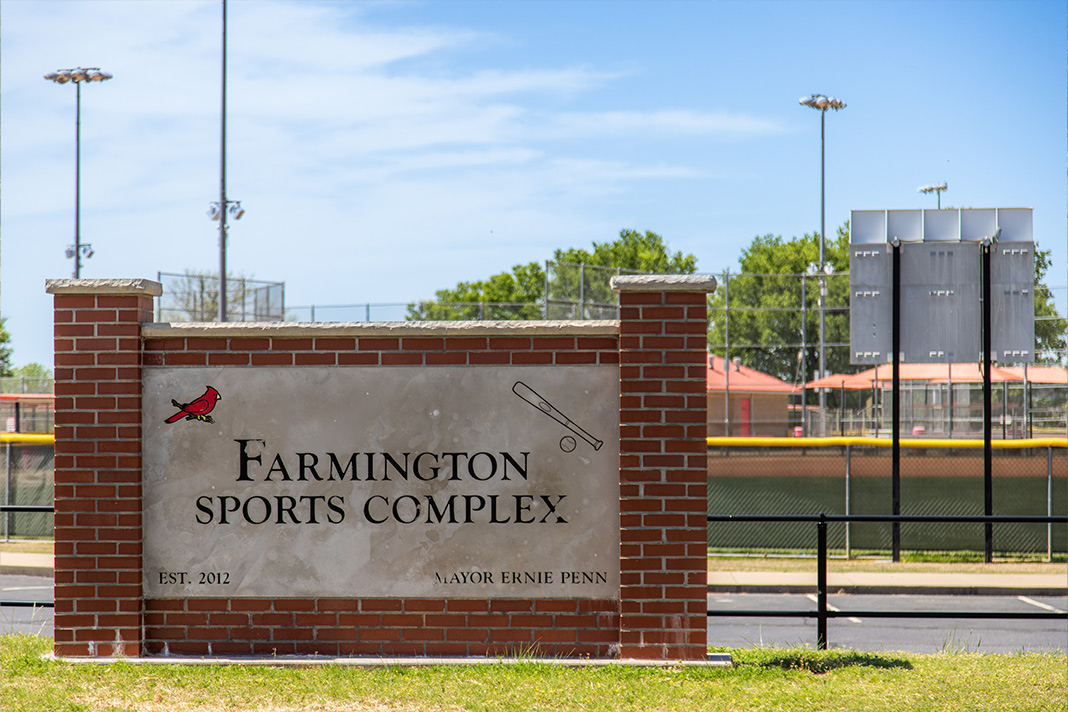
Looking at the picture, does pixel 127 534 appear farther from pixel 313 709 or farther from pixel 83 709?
pixel 313 709

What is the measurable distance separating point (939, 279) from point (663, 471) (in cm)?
1153

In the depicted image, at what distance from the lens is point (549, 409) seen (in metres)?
6.65

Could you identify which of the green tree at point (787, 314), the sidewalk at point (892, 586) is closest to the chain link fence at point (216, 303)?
the sidewalk at point (892, 586)

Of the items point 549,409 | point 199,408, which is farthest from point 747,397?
point 199,408

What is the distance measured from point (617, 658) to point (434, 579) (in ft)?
4.22

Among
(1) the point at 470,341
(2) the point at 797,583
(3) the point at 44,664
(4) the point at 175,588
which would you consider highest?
(1) the point at 470,341

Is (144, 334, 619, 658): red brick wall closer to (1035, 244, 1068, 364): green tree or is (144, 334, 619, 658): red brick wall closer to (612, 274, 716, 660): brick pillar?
(612, 274, 716, 660): brick pillar

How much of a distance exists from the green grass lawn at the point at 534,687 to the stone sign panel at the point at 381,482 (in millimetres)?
591

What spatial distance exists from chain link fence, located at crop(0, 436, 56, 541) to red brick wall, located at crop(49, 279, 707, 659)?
471 inches

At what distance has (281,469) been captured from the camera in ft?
22.0

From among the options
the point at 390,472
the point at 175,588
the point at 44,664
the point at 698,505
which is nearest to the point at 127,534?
the point at 175,588

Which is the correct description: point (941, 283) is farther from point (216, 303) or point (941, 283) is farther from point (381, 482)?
point (216, 303)

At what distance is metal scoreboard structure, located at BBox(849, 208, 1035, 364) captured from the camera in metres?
16.3

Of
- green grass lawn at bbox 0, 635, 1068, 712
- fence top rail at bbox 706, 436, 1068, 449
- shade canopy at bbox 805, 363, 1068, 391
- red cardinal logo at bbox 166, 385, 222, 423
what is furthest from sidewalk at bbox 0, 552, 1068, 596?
shade canopy at bbox 805, 363, 1068, 391
